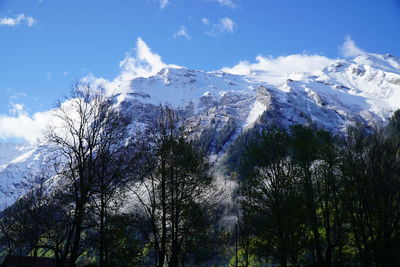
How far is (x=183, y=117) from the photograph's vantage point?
22656 millimetres

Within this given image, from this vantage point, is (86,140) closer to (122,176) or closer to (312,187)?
(122,176)

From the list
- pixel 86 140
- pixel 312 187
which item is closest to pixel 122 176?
pixel 86 140

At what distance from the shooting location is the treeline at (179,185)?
2102 centimetres

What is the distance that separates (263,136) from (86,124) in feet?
39.3

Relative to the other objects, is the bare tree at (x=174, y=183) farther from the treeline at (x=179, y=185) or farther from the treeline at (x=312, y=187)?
the treeline at (x=312, y=187)

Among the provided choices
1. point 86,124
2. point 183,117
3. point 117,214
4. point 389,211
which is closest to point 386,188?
point 389,211

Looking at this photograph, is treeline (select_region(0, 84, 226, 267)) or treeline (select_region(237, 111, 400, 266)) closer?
treeline (select_region(0, 84, 226, 267))

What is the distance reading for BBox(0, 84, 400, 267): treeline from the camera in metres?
21.0

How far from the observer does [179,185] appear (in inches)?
868

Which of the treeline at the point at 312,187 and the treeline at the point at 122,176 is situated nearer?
the treeline at the point at 122,176

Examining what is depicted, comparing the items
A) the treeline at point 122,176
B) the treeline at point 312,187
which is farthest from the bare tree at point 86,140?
the treeline at point 312,187

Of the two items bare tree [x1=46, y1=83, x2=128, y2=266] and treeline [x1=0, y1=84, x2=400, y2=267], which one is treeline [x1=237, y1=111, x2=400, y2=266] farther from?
bare tree [x1=46, y1=83, x2=128, y2=266]

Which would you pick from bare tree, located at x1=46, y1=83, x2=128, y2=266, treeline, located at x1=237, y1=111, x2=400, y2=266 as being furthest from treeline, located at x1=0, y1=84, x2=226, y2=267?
treeline, located at x1=237, y1=111, x2=400, y2=266

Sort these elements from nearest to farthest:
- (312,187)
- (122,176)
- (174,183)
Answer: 1. (122,176)
2. (174,183)
3. (312,187)
